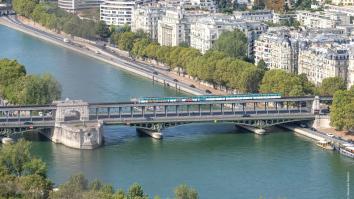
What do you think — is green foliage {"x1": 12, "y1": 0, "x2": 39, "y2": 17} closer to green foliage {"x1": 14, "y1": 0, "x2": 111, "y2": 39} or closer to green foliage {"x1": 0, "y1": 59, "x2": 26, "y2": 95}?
green foliage {"x1": 14, "y1": 0, "x2": 111, "y2": 39}

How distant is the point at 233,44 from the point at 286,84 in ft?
29.6

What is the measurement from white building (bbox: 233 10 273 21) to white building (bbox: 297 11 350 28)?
1.99m

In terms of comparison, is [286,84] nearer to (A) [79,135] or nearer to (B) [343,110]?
(B) [343,110]

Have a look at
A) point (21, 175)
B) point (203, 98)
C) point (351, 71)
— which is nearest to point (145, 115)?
point (203, 98)

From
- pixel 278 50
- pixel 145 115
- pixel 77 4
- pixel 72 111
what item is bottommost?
pixel 145 115

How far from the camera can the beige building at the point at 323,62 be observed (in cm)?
4738

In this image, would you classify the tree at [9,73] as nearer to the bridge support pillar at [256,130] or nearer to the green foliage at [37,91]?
the green foliage at [37,91]

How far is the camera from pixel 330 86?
45.5 meters

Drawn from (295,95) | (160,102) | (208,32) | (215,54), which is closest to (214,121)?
(160,102)

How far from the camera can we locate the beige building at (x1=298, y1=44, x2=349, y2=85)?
47.4 meters

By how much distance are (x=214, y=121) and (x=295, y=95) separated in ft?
16.3

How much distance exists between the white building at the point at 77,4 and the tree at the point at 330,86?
34024 mm

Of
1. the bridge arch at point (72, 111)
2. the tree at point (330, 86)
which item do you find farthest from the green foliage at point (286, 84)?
the bridge arch at point (72, 111)

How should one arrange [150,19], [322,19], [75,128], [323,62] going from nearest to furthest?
[75,128]
[323,62]
[322,19]
[150,19]
